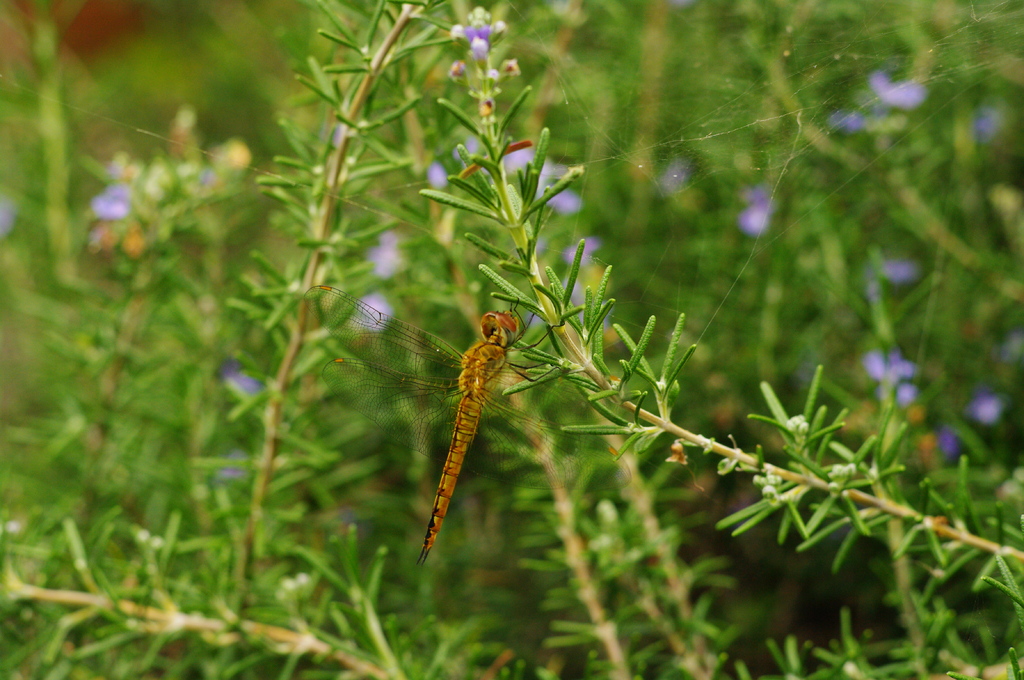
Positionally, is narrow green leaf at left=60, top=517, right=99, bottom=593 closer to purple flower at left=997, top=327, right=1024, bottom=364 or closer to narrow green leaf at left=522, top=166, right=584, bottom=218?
narrow green leaf at left=522, top=166, right=584, bottom=218

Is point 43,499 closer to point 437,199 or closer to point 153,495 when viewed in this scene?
point 153,495

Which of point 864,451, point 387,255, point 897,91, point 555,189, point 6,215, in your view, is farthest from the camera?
point 6,215

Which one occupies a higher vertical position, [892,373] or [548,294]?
[548,294]

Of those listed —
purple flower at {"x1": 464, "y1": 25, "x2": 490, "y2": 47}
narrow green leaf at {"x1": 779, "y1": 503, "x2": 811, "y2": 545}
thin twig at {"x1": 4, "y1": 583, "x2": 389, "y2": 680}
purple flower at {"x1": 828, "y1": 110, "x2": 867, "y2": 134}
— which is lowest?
thin twig at {"x1": 4, "y1": 583, "x2": 389, "y2": 680}

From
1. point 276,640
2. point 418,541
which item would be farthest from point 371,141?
point 418,541


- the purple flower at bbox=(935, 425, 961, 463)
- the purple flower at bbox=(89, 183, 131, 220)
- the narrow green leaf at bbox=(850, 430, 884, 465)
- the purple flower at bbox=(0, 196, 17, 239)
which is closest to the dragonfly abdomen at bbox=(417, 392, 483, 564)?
the narrow green leaf at bbox=(850, 430, 884, 465)

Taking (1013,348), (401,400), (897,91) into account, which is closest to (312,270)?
(401,400)

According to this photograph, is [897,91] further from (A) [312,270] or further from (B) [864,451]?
(A) [312,270]
